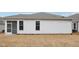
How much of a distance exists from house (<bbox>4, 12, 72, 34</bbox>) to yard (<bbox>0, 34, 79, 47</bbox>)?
75 mm

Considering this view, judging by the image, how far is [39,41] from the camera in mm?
2580

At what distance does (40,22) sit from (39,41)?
33 cm

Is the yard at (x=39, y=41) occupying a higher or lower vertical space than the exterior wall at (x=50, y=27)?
lower

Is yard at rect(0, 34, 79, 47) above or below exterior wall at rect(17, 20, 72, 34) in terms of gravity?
below

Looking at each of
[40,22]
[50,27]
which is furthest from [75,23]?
[40,22]

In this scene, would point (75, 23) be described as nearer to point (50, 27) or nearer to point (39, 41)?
point (50, 27)

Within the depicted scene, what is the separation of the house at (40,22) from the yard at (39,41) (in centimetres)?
7

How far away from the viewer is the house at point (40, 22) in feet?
8.30

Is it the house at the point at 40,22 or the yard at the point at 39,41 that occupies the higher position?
the house at the point at 40,22

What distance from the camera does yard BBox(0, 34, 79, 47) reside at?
8.36 feet
